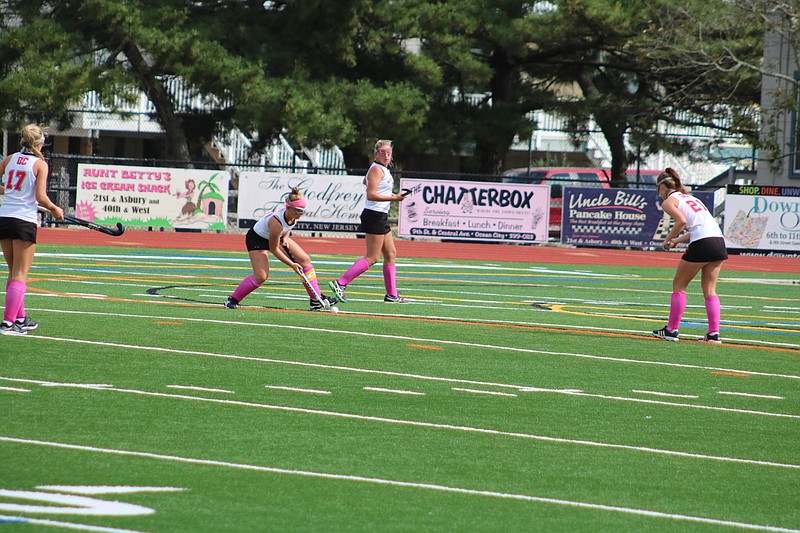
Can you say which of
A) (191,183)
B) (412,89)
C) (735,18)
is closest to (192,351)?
(191,183)

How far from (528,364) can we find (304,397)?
2687 millimetres

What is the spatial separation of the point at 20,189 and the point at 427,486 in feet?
19.3

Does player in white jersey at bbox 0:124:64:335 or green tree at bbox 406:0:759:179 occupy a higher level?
green tree at bbox 406:0:759:179

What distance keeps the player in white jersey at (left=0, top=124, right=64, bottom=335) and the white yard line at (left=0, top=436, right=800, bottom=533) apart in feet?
13.5

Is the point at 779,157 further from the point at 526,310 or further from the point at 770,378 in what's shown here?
the point at 770,378

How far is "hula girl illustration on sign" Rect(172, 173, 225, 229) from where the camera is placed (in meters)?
31.0

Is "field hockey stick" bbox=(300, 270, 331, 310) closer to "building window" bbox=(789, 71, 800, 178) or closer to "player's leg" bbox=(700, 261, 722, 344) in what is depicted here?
"player's leg" bbox=(700, 261, 722, 344)

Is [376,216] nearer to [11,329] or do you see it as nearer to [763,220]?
[11,329]

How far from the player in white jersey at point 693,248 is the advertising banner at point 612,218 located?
1962 cm

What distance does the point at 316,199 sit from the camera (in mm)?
31328

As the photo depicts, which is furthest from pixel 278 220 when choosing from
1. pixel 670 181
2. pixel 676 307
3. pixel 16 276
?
pixel 676 307

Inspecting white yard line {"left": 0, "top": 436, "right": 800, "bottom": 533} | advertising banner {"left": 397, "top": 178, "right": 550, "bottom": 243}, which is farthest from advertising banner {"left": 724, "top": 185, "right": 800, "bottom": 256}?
white yard line {"left": 0, "top": 436, "right": 800, "bottom": 533}

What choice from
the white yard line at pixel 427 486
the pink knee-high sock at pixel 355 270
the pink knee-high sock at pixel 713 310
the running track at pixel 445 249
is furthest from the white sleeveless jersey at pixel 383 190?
the running track at pixel 445 249

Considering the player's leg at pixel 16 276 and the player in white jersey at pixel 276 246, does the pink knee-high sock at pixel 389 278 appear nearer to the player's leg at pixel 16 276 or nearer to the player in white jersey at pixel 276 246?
the player in white jersey at pixel 276 246
